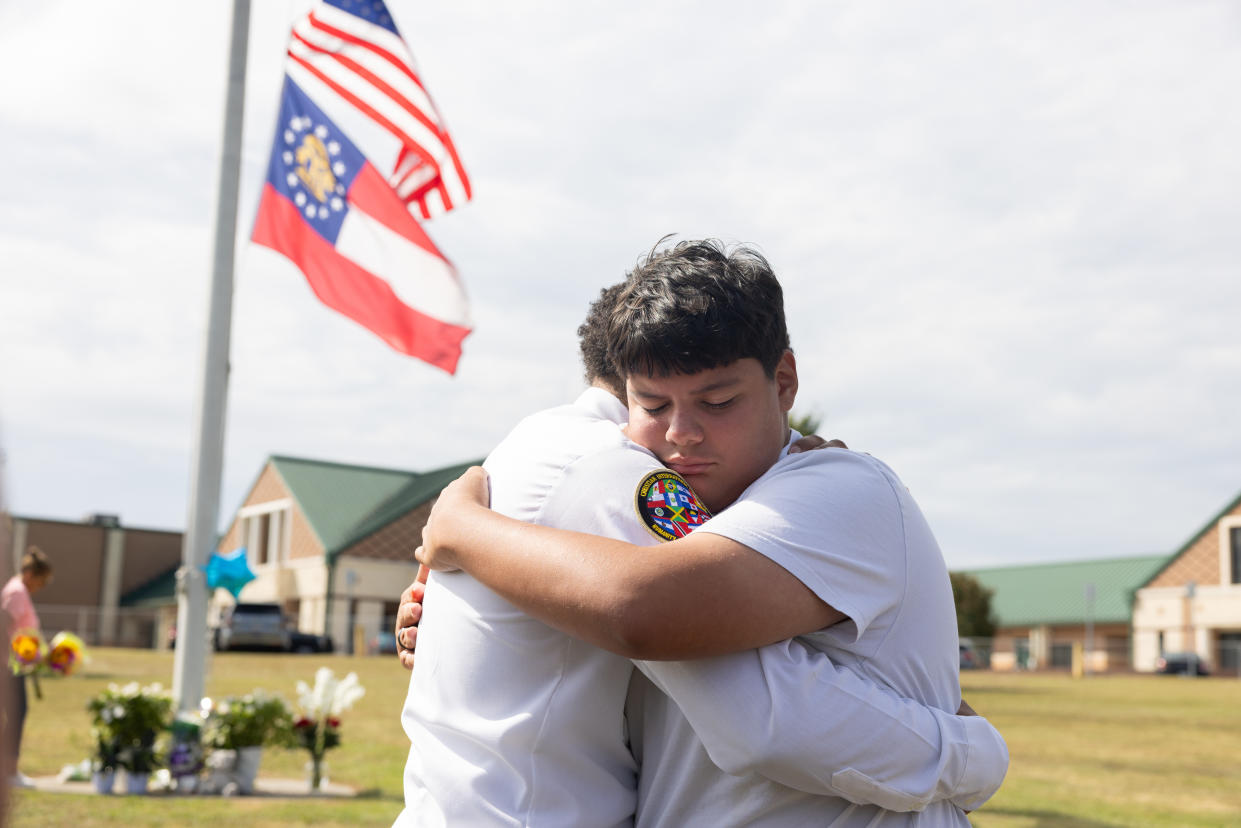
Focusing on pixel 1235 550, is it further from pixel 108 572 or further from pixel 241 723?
pixel 108 572

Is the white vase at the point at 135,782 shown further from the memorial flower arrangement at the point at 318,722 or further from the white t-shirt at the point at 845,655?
the white t-shirt at the point at 845,655

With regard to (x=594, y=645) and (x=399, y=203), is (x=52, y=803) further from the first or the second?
(x=594, y=645)

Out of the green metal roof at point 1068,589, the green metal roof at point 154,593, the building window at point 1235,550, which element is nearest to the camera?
the building window at point 1235,550

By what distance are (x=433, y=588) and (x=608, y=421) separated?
1.59 feet

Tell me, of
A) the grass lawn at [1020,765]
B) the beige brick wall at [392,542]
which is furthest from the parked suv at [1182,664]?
the beige brick wall at [392,542]

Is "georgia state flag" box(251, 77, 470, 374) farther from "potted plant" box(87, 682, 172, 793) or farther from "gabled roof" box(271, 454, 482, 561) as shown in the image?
"gabled roof" box(271, 454, 482, 561)

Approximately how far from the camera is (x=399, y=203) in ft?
33.0

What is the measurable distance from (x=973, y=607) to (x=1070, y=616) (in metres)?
7.09

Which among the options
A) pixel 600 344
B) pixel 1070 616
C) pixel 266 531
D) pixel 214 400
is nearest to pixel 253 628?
pixel 266 531

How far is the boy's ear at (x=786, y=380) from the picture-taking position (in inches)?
96.0

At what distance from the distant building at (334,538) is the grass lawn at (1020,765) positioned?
21.1m

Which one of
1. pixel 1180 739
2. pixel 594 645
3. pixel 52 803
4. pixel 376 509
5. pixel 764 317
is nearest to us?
pixel 594 645

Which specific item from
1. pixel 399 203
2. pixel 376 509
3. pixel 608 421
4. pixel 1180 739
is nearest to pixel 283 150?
pixel 399 203

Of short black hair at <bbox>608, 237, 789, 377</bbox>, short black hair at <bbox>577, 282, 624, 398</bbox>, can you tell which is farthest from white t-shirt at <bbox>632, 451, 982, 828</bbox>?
short black hair at <bbox>577, 282, 624, 398</bbox>
